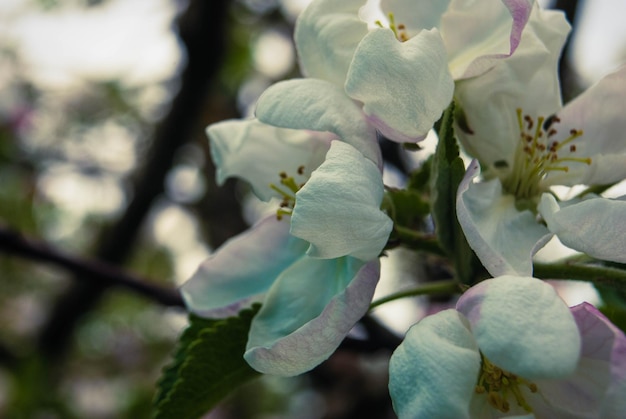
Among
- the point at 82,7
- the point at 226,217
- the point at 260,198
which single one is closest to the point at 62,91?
the point at 82,7

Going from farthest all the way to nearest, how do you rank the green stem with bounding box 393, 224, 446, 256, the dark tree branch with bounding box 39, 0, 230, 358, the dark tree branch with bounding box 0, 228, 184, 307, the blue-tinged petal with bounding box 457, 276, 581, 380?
the dark tree branch with bounding box 39, 0, 230, 358 → the dark tree branch with bounding box 0, 228, 184, 307 → the green stem with bounding box 393, 224, 446, 256 → the blue-tinged petal with bounding box 457, 276, 581, 380

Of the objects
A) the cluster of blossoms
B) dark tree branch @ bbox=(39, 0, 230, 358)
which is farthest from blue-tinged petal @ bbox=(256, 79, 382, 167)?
dark tree branch @ bbox=(39, 0, 230, 358)

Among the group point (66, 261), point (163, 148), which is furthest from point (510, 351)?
point (163, 148)

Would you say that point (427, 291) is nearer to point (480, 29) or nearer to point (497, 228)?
point (497, 228)

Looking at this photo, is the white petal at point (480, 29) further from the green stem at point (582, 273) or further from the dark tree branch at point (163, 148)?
the dark tree branch at point (163, 148)

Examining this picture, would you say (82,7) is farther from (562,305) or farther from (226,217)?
(562,305)

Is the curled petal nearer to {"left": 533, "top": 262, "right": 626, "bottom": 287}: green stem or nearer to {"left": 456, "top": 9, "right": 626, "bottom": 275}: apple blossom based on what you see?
{"left": 456, "top": 9, "right": 626, "bottom": 275}: apple blossom
